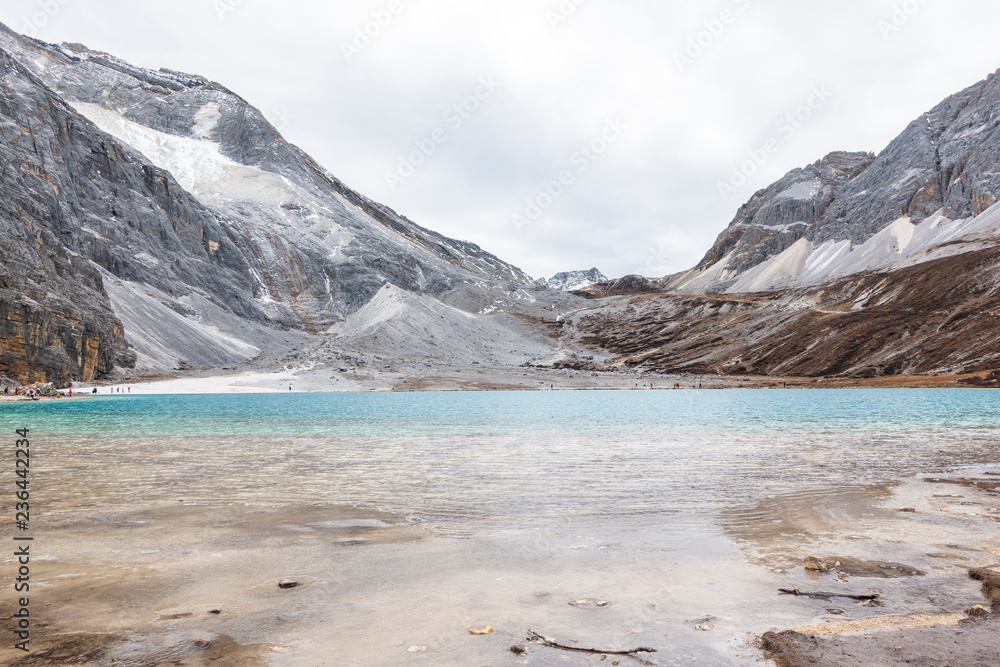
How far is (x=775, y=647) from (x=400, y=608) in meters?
3.68

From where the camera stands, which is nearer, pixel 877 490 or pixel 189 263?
pixel 877 490

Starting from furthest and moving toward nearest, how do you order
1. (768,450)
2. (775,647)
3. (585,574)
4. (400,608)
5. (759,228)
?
(759,228), (768,450), (585,574), (400,608), (775,647)

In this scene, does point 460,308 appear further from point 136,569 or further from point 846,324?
point 136,569

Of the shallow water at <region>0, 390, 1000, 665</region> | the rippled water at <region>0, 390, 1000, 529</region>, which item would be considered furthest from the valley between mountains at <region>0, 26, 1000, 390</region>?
the shallow water at <region>0, 390, 1000, 665</region>

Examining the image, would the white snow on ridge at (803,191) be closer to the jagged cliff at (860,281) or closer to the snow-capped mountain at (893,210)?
the snow-capped mountain at (893,210)

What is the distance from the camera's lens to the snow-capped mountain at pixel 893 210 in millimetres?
130500

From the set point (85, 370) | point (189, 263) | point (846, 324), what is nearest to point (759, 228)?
point (846, 324)

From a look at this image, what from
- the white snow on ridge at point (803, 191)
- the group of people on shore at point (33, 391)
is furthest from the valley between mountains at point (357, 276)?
the group of people on shore at point (33, 391)

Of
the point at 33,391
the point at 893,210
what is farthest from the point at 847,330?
the point at 33,391

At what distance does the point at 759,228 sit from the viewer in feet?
623

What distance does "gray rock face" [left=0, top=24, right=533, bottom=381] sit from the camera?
2512 inches

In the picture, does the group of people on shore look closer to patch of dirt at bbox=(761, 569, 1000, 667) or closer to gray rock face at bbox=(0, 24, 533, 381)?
gray rock face at bbox=(0, 24, 533, 381)

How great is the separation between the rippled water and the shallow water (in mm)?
96

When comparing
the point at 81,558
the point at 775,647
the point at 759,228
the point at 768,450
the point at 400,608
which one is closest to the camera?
the point at 775,647
